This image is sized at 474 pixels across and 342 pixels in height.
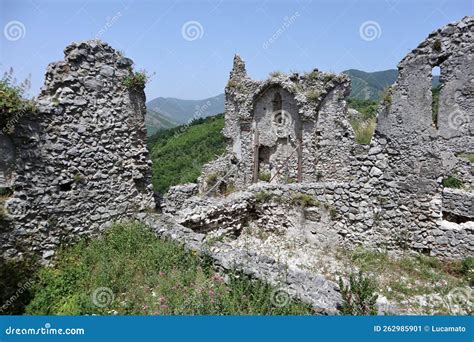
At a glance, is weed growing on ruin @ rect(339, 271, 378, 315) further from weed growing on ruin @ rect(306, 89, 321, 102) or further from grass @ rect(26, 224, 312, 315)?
weed growing on ruin @ rect(306, 89, 321, 102)

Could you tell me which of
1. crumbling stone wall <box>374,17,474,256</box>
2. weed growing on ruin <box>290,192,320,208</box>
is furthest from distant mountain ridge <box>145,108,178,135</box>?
crumbling stone wall <box>374,17,474,256</box>

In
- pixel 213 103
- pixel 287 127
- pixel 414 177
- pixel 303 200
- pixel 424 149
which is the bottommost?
pixel 303 200

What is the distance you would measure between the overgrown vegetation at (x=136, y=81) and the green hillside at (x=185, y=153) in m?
18.5

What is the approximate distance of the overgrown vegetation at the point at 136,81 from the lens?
7.50 metres

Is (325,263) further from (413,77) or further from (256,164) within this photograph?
(256,164)

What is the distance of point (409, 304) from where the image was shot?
20.2ft

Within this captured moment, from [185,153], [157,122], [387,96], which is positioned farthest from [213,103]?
[387,96]

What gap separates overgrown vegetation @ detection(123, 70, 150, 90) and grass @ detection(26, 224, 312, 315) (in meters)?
3.39

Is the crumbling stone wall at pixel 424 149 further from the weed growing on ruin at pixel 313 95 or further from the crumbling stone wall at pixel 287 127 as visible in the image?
the crumbling stone wall at pixel 287 127

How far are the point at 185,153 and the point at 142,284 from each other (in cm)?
3145

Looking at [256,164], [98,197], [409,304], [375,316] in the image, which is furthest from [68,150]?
[256,164]

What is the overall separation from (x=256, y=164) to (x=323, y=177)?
3633 millimetres

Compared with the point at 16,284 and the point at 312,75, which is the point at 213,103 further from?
the point at 16,284

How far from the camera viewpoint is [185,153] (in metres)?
36.6
